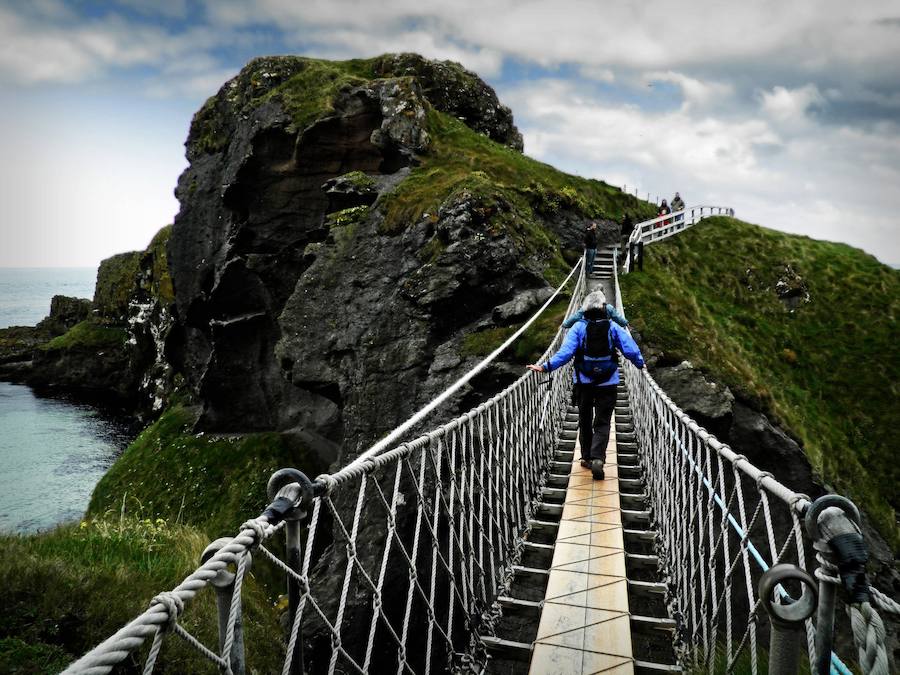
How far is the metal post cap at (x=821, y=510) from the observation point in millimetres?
1439

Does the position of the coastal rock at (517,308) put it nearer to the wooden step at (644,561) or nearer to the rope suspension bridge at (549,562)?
the rope suspension bridge at (549,562)

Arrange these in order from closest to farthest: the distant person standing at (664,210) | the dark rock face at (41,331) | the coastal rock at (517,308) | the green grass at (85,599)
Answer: the green grass at (85,599)
the coastal rock at (517,308)
the distant person standing at (664,210)
the dark rock face at (41,331)

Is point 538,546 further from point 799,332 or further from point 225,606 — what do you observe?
point 799,332

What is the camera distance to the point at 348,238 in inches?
550

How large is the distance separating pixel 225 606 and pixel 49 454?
129 feet

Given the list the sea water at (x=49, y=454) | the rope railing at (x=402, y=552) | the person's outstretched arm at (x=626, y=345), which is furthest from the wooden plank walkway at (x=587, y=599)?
the sea water at (x=49, y=454)

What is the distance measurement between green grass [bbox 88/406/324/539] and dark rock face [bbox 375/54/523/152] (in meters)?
16.2

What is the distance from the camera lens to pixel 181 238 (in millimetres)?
23719

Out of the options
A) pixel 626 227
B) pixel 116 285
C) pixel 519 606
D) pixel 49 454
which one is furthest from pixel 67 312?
pixel 519 606

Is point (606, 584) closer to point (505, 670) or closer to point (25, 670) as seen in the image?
point (505, 670)

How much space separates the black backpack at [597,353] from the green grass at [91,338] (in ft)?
179

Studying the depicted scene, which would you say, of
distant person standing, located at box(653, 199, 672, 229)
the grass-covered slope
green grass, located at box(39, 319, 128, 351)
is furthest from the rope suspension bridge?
green grass, located at box(39, 319, 128, 351)

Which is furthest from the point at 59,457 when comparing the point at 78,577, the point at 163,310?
the point at 78,577

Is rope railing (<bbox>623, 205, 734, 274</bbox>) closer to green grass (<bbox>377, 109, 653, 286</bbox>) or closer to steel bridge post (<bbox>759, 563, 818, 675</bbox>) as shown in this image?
green grass (<bbox>377, 109, 653, 286</bbox>)
